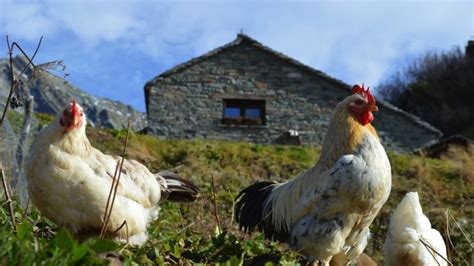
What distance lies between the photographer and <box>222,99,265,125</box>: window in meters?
26.1

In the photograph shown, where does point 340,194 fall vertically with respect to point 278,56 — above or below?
below

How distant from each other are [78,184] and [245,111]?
21.5 meters

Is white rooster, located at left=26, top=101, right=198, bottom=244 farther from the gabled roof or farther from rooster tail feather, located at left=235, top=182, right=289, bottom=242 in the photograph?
the gabled roof

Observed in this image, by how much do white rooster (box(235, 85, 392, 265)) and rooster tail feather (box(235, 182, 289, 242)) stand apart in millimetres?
182

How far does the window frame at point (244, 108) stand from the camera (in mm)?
26016

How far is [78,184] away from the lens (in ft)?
17.7

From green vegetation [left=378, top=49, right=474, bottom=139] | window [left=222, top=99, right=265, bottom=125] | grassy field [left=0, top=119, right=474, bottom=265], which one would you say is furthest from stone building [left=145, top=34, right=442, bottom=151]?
green vegetation [left=378, top=49, right=474, bottom=139]

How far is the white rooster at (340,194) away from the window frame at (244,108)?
63.3 feet

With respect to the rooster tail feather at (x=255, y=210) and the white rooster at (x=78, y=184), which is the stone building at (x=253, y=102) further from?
the white rooster at (x=78, y=184)

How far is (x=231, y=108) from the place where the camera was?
26703 millimetres

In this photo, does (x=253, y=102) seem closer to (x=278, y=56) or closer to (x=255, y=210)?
(x=278, y=56)

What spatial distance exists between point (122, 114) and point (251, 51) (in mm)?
26741

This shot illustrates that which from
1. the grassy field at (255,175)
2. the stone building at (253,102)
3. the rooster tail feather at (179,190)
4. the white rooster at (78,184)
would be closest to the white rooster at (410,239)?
the grassy field at (255,175)

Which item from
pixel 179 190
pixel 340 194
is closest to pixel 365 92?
pixel 340 194
